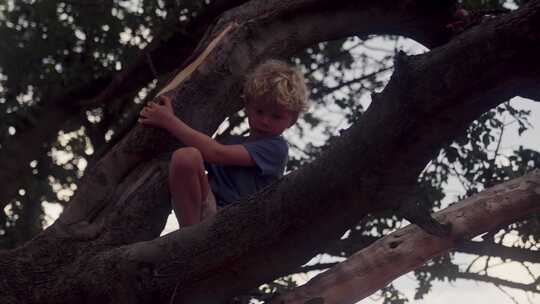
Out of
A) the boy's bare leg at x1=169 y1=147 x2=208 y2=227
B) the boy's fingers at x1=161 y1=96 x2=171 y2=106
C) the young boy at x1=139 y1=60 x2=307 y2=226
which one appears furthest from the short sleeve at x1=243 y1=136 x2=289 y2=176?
the boy's fingers at x1=161 y1=96 x2=171 y2=106

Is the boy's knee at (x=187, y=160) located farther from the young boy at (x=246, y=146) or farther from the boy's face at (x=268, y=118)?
the boy's face at (x=268, y=118)

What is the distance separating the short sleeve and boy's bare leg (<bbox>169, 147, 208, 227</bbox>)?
32 centimetres

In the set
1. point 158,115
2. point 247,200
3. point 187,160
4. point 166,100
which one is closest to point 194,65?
point 166,100

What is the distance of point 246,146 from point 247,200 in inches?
30.6

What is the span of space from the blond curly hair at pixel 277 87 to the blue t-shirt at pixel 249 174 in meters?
0.21

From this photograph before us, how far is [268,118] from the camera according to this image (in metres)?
3.45

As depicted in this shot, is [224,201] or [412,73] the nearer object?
[412,73]

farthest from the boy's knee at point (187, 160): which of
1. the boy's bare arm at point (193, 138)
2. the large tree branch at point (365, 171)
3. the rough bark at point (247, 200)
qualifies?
the large tree branch at point (365, 171)

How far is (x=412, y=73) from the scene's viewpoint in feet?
7.20

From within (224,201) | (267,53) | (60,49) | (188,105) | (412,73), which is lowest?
(412,73)

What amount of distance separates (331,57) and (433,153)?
633cm

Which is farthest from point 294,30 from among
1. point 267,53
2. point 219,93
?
point 219,93

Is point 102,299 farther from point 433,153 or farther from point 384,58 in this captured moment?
point 384,58

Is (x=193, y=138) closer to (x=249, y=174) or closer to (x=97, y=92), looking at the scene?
(x=249, y=174)
